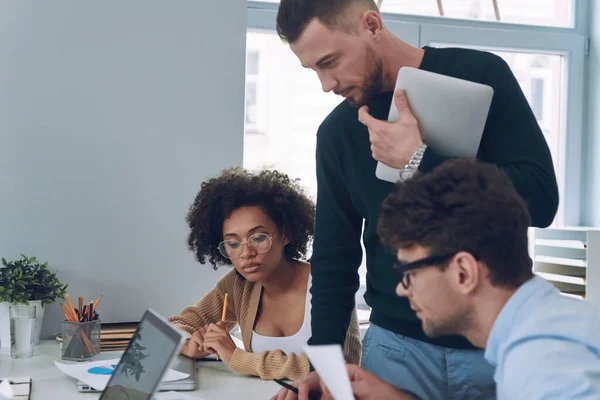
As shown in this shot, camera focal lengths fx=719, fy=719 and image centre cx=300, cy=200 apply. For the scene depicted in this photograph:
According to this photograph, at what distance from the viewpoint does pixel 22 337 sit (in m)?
1.81

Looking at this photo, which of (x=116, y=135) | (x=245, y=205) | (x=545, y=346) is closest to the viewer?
(x=545, y=346)

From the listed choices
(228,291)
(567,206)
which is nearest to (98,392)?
(228,291)

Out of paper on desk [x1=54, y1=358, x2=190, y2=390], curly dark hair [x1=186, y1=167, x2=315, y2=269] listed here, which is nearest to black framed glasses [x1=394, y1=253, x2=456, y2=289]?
paper on desk [x1=54, y1=358, x2=190, y2=390]

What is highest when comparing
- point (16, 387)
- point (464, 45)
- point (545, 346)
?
point (464, 45)

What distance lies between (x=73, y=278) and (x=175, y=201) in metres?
0.37

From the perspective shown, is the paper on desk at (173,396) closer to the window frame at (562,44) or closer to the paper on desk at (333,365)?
the paper on desk at (333,365)

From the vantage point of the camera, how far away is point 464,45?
2.72 m

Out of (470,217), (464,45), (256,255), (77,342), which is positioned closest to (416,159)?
(470,217)

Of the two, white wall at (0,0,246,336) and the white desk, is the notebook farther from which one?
white wall at (0,0,246,336)

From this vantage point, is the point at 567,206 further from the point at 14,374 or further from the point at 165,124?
the point at 14,374

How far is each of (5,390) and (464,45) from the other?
6.62ft

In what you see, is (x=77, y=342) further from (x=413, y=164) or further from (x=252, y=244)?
(x=413, y=164)

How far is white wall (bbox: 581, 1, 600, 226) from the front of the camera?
9.31 feet

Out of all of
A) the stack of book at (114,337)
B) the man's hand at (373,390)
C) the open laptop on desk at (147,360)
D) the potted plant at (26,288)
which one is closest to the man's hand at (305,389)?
the man's hand at (373,390)
